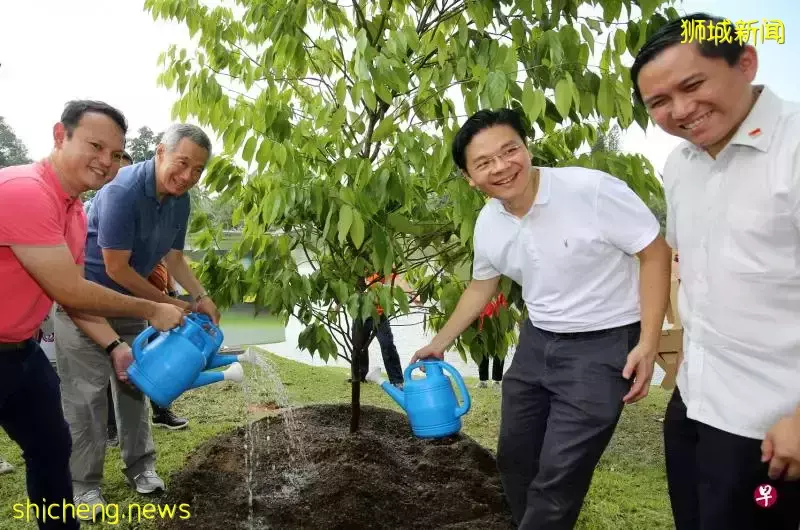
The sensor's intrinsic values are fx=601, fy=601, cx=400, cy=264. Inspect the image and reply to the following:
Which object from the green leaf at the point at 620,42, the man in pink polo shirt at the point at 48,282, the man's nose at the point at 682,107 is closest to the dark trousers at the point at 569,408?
the man's nose at the point at 682,107

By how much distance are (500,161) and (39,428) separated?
→ 1334 mm

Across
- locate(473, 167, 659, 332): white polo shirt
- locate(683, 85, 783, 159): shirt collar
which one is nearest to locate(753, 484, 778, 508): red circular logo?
locate(473, 167, 659, 332): white polo shirt

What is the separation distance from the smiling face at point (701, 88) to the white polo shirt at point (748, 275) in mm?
33

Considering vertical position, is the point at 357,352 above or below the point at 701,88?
below

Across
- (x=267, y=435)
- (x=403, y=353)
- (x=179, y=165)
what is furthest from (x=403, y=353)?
(x=179, y=165)

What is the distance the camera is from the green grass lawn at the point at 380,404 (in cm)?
219

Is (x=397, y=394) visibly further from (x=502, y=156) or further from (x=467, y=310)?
(x=502, y=156)

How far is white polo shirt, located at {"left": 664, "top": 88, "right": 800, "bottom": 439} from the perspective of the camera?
3.28ft

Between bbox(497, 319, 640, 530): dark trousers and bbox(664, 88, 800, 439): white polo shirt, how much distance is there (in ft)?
0.76

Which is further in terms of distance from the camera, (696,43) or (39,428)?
(39,428)

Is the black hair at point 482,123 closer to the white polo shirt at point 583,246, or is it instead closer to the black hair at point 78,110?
the white polo shirt at point 583,246

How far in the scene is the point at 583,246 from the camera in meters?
1.39

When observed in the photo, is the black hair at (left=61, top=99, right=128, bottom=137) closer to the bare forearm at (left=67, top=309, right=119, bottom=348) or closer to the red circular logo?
the bare forearm at (left=67, top=309, right=119, bottom=348)

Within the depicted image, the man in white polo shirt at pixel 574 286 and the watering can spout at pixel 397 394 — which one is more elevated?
the man in white polo shirt at pixel 574 286
